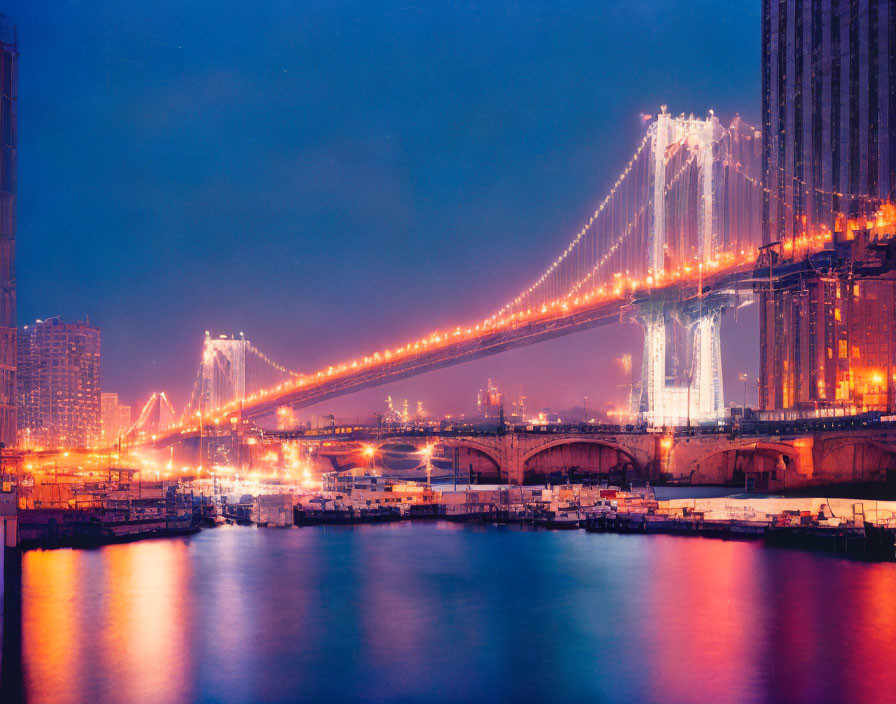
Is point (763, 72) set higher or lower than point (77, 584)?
higher

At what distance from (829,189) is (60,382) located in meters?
88.2

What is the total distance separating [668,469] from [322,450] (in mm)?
28130

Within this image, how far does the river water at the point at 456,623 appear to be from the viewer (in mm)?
17672

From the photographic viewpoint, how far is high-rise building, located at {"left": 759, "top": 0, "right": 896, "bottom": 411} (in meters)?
47.8

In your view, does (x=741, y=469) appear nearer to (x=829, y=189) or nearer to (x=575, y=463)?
(x=575, y=463)

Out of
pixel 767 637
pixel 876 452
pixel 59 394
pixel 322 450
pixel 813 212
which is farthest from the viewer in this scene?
pixel 59 394

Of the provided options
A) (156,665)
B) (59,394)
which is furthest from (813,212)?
(59,394)

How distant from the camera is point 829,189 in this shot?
51000 millimetres

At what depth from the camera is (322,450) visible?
64.6m

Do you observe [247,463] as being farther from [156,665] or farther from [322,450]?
[156,665]

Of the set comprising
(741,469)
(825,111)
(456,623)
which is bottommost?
(456,623)

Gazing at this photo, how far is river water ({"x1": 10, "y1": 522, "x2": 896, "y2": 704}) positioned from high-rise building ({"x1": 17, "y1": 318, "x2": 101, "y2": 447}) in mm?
81375

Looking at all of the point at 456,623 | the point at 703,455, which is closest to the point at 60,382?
the point at 703,455

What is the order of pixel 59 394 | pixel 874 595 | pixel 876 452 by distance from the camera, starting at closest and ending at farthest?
pixel 874 595, pixel 876 452, pixel 59 394
